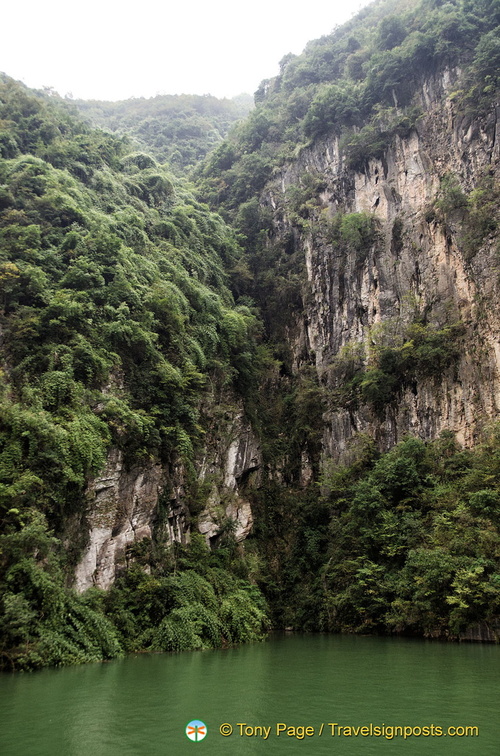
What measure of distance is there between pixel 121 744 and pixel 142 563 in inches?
421

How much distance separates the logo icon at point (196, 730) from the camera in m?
5.28

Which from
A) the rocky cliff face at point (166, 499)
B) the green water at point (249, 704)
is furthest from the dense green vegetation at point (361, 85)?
the green water at point (249, 704)

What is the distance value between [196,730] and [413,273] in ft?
77.0

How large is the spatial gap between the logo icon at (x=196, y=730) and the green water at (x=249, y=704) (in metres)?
0.07

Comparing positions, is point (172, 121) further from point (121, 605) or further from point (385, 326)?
point (121, 605)

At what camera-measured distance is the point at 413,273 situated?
2541 centimetres

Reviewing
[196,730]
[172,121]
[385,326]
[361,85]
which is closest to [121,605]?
[196,730]

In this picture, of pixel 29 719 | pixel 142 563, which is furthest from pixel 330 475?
pixel 29 719

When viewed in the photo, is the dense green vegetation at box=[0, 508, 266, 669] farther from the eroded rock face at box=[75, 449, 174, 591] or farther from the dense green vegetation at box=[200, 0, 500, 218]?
the dense green vegetation at box=[200, 0, 500, 218]

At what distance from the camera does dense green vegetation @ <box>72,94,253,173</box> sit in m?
48.2

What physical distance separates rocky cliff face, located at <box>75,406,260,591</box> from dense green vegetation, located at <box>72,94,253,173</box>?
95.4 feet

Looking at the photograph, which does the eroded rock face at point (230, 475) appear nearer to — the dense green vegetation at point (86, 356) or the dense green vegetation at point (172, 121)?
the dense green vegetation at point (86, 356)

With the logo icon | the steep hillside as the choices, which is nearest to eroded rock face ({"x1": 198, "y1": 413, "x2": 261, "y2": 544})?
the steep hillside

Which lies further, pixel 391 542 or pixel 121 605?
pixel 391 542
